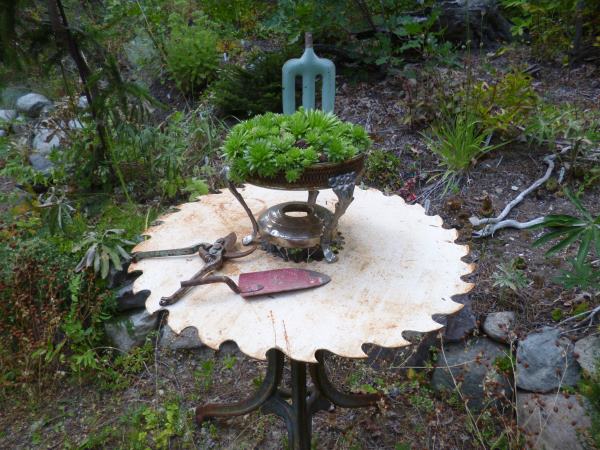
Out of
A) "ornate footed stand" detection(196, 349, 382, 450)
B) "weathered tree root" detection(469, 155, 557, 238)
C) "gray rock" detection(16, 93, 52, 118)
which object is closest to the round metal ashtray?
"ornate footed stand" detection(196, 349, 382, 450)

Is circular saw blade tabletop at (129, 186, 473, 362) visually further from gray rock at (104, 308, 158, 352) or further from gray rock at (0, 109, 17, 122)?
gray rock at (0, 109, 17, 122)

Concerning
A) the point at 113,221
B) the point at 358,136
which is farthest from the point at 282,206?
the point at 113,221

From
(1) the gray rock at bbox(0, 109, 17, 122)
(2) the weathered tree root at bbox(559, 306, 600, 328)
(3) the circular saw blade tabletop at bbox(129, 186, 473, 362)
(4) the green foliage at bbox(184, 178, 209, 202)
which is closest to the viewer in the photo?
(3) the circular saw blade tabletop at bbox(129, 186, 473, 362)

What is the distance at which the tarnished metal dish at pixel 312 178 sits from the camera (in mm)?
1320

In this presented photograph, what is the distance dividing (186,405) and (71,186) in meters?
1.83

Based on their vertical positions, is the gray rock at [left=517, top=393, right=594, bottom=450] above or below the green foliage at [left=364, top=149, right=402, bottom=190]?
below

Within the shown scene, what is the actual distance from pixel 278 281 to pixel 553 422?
1.56 meters

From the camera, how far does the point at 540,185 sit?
309cm

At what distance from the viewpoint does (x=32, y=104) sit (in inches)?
208

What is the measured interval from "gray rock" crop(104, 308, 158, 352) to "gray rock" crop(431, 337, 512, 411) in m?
1.58

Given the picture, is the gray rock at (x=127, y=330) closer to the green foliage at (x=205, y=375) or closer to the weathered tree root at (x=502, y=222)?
the green foliage at (x=205, y=375)

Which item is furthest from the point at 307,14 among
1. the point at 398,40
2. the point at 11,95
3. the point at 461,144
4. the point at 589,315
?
the point at 11,95

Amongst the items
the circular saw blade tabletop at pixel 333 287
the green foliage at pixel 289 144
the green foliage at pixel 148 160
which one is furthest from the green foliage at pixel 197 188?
the green foliage at pixel 289 144

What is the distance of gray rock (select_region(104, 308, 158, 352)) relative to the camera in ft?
9.07
